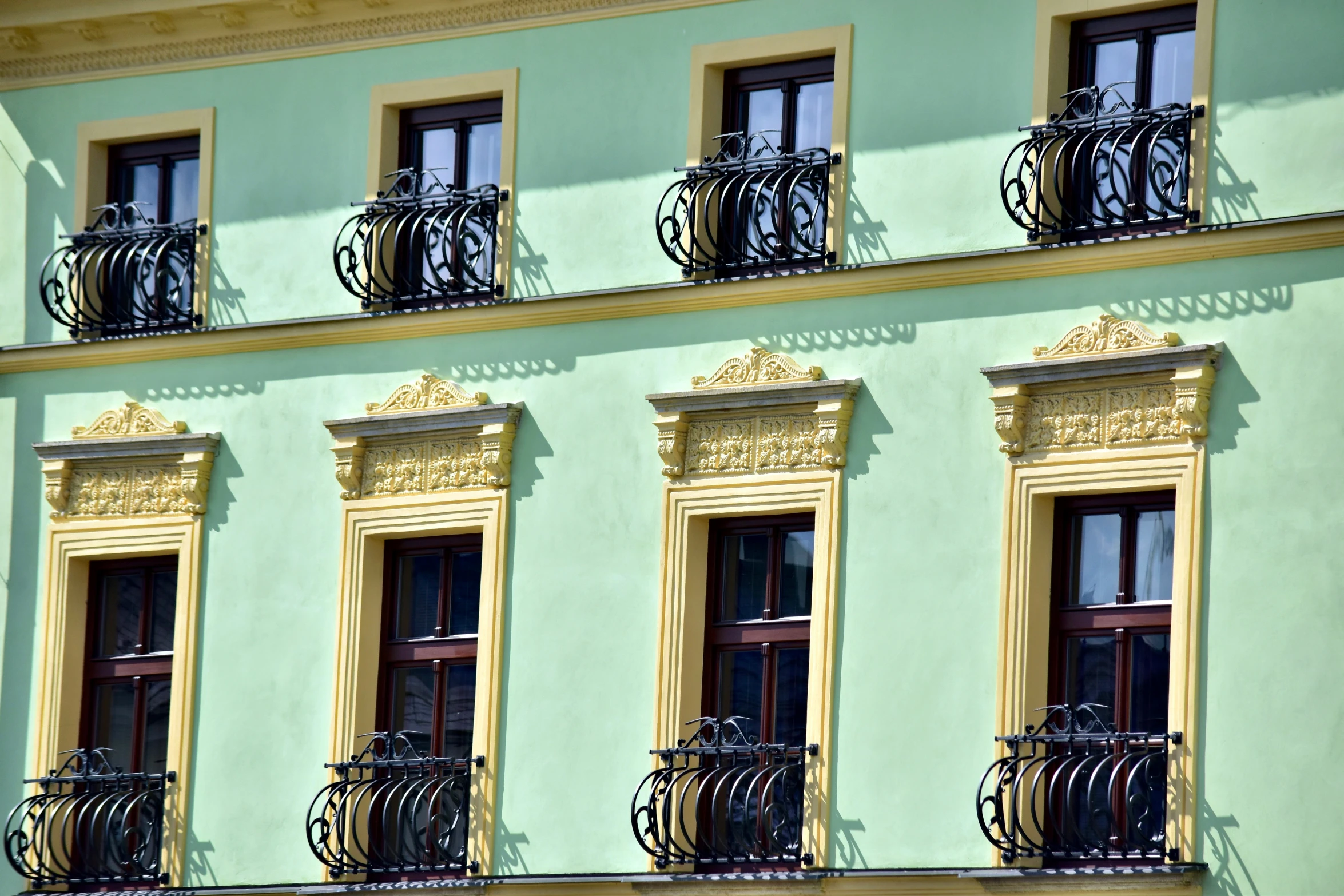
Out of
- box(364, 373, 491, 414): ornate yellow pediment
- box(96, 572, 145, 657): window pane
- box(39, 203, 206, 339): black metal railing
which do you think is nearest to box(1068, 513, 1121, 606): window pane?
box(364, 373, 491, 414): ornate yellow pediment

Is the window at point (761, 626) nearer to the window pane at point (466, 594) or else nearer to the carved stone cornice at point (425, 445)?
the carved stone cornice at point (425, 445)

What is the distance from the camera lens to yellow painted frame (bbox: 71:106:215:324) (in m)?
21.8

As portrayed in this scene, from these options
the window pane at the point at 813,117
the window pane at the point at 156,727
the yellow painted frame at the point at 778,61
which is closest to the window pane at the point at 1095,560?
the yellow painted frame at the point at 778,61

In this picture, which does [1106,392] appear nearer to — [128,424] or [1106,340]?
[1106,340]

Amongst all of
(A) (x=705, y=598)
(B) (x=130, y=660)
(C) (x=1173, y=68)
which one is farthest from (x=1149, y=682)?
(B) (x=130, y=660)

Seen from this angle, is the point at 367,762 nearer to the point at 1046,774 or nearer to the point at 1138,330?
the point at 1046,774

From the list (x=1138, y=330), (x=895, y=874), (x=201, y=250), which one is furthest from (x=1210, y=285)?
(x=201, y=250)

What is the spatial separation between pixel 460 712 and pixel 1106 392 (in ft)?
17.3

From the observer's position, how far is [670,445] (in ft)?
64.3

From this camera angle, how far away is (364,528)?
2062 centimetres

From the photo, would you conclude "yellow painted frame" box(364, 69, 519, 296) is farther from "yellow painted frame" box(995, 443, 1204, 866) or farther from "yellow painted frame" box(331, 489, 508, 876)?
"yellow painted frame" box(995, 443, 1204, 866)

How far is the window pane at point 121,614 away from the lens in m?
21.8

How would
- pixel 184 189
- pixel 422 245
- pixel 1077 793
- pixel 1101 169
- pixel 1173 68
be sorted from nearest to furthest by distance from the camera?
pixel 1077 793
pixel 1173 68
pixel 1101 169
pixel 422 245
pixel 184 189

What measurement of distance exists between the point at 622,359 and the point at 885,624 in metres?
2.81
